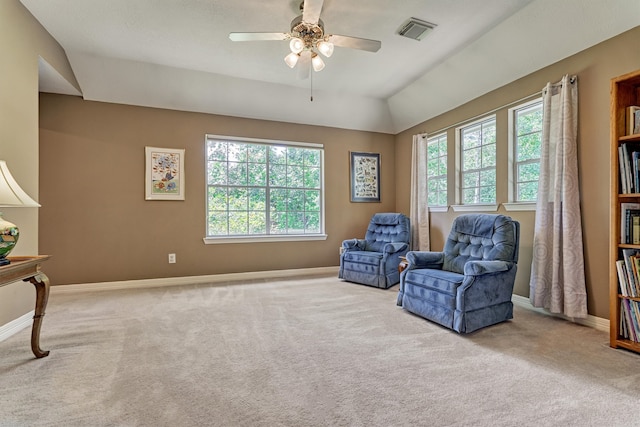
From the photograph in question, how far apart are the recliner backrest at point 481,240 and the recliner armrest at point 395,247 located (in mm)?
852

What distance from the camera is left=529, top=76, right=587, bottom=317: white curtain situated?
2643 mm

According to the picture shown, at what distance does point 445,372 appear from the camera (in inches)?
72.9

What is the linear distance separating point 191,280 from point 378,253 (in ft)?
8.99

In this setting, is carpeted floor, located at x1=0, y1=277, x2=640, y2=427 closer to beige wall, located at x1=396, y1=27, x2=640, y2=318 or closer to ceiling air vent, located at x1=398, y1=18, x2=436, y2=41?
beige wall, located at x1=396, y1=27, x2=640, y2=318

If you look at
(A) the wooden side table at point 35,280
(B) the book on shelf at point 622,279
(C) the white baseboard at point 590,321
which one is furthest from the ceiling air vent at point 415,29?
(A) the wooden side table at point 35,280

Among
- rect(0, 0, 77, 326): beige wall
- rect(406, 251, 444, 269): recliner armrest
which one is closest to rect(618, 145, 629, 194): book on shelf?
rect(406, 251, 444, 269): recliner armrest

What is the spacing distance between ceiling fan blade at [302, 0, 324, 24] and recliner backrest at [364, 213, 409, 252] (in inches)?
115

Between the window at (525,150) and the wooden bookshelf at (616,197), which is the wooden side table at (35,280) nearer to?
the wooden bookshelf at (616,197)

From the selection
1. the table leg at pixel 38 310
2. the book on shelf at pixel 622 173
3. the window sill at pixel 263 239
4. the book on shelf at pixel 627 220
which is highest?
the book on shelf at pixel 622 173

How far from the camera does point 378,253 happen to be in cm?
425

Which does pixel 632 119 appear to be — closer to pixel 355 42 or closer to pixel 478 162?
pixel 478 162

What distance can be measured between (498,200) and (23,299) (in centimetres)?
498

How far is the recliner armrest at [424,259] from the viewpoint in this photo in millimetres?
3070

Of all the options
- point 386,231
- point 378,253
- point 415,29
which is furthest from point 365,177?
point 415,29
